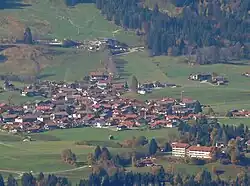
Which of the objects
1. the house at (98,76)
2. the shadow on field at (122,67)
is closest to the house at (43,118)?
the house at (98,76)

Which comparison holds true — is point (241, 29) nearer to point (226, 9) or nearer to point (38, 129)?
point (226, 9)

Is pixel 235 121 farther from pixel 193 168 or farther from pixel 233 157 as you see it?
pixel 193 168

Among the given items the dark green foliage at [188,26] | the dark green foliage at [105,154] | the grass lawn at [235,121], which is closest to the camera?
the dark green foliage at [105,154]

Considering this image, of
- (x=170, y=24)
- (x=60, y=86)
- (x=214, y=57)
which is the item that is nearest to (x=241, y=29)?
(x=170, y=24)

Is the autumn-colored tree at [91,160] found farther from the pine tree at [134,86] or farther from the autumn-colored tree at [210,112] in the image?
the pine tree at [134,86]

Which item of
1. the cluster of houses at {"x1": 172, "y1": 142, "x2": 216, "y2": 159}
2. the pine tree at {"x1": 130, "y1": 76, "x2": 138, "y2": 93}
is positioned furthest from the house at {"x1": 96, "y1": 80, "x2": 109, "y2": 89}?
the cluster of houses at {"x1": 172, "y1": 142, "x2": 216, "y2": 159}

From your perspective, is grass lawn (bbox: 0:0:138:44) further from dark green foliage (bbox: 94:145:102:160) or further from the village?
dark green foliage (bbox: 94:145:102:160)
